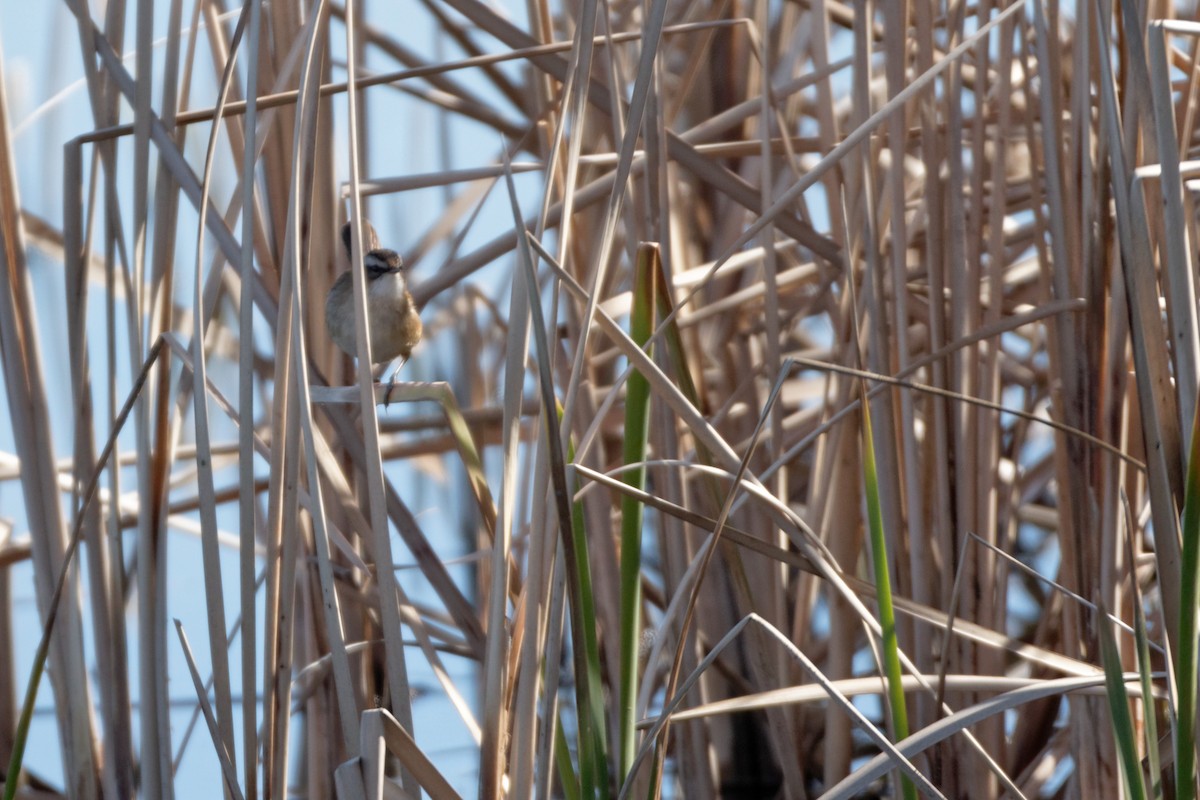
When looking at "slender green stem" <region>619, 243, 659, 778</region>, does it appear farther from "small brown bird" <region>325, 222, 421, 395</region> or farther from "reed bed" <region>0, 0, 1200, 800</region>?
"small brown bird" <region>325, 222, 421, 395</region>

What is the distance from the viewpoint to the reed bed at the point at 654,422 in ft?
4.09

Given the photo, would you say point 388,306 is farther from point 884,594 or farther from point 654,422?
point 884,594

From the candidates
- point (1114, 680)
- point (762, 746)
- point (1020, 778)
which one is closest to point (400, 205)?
point (762, 746)

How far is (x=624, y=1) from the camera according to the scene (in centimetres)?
263

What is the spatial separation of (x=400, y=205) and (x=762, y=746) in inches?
66.4

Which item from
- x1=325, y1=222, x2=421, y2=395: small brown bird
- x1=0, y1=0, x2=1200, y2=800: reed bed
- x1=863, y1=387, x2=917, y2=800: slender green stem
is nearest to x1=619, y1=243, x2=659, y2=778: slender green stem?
x1=0, y1=0, x2=1200, y2=800: reed bed

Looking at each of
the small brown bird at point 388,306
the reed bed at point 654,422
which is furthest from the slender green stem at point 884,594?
the small brown bird at point 388,306

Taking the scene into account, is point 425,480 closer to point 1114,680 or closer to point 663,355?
point 663,355

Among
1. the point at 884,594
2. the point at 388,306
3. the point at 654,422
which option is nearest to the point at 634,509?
the point at 884,594

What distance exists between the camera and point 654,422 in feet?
6.66

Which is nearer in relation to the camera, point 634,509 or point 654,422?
point 634,509

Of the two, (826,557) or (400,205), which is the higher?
(400,205)

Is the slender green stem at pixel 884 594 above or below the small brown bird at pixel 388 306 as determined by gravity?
below

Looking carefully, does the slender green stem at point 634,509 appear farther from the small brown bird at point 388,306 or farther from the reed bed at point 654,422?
the small brown bird at point 388,306
